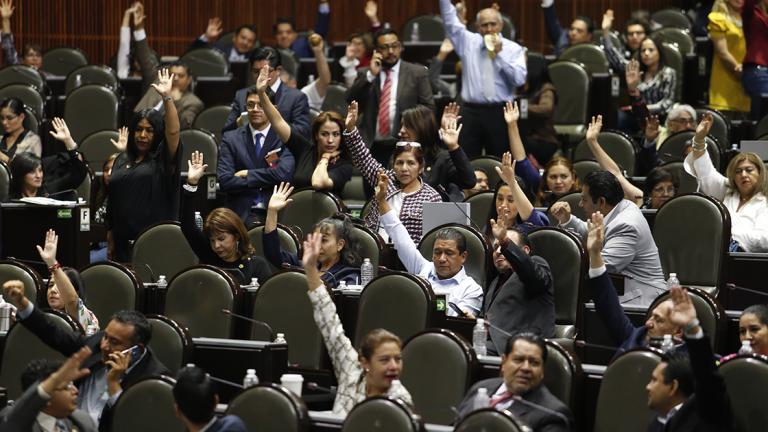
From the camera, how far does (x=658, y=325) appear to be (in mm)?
4453

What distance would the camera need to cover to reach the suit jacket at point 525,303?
4.93 metres

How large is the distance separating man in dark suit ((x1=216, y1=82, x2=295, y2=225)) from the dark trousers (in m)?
1.24

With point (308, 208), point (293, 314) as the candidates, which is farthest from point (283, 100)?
point (293, 314)

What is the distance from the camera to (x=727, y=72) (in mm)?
8359

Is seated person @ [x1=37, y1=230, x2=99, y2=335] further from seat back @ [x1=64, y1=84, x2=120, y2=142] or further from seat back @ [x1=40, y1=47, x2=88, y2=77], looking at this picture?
seat back @ [x1=40, y1=47, x2=88, y2=77]

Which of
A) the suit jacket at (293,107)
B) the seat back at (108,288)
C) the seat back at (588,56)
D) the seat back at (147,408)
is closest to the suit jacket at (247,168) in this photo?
the suit jacket at (293,107)

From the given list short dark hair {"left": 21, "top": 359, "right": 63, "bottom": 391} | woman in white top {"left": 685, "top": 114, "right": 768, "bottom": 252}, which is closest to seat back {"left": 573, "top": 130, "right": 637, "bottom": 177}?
woman in white top {"left": 685, "top": 114, "right": 768, "bottom": 252}

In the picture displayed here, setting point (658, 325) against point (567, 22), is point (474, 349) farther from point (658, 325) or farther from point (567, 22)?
point (567, 22)

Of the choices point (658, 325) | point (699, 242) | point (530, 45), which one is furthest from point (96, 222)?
point (530, 45)

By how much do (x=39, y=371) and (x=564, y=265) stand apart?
1969mm

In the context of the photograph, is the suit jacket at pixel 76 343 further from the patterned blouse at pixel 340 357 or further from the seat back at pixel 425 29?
the seat back at pixel 425 29

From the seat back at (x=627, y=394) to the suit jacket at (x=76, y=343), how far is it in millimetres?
1344

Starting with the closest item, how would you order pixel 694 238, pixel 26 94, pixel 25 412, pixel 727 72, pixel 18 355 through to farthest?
1. pixel 25 412
2. pixel 18 355
3. pixel 694 238
4. pixel 727 72
5. pixel 26 94

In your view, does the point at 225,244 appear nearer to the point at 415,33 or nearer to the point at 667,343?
the point at 667,343
